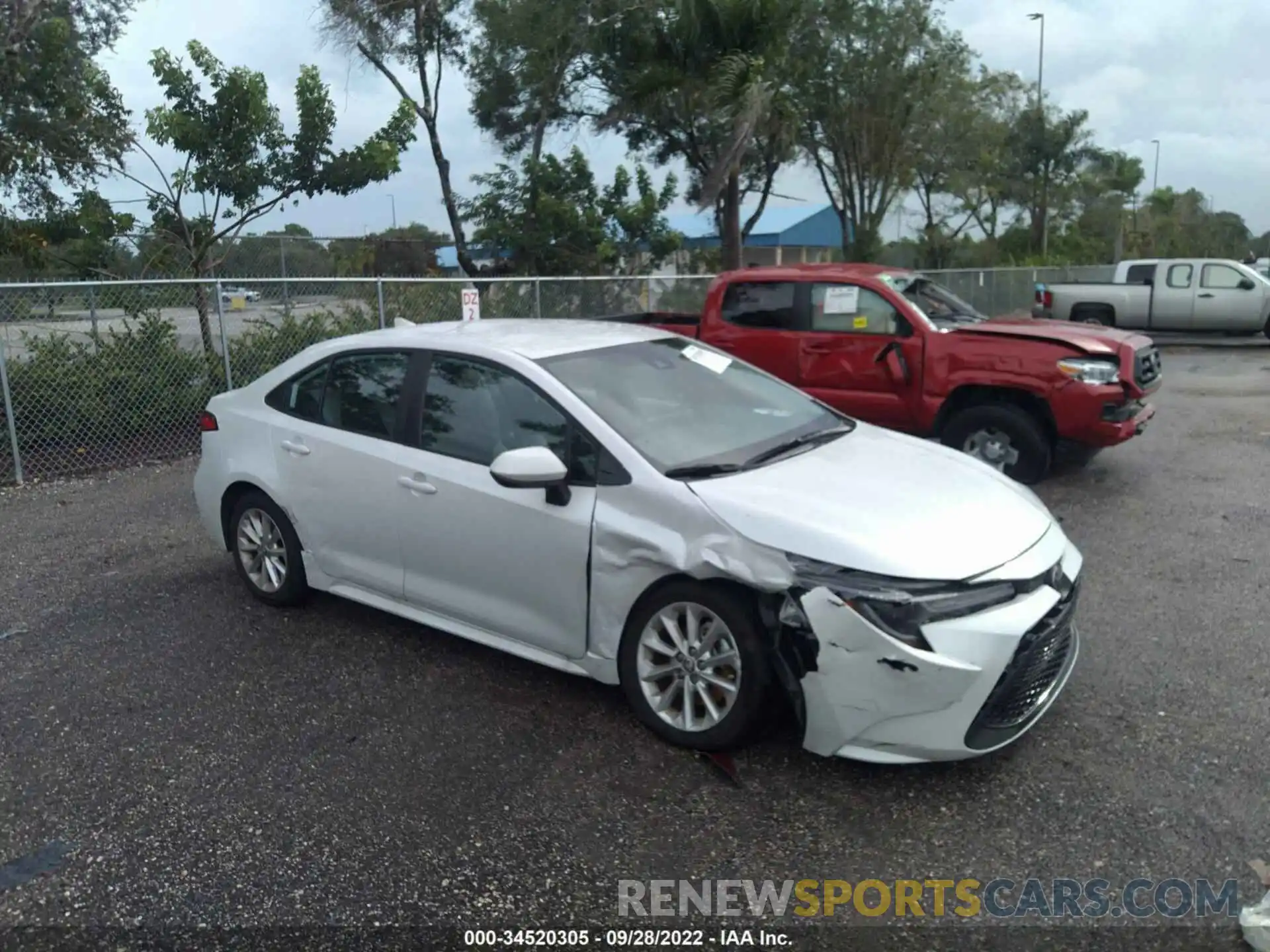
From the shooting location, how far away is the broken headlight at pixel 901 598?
3.49 meters

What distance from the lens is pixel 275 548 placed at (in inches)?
220

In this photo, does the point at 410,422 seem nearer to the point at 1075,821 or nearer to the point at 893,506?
the point at 893,506

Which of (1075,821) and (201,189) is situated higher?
(201,189)

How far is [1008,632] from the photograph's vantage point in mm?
3523

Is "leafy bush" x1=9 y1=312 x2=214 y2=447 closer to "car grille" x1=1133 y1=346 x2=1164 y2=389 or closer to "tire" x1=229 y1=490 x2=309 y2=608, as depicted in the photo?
"tire" x1=229 y1=490 x2=309 y2=608

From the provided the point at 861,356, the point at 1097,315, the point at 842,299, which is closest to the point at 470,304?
the point at 842,299

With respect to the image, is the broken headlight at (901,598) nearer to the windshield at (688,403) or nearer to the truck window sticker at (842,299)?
the windshield at (688,403)

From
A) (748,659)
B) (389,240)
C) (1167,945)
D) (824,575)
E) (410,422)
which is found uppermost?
(389,240)

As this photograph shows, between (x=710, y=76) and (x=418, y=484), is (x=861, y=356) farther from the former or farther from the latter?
(x=710, y=76)

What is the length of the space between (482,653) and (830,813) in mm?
2029

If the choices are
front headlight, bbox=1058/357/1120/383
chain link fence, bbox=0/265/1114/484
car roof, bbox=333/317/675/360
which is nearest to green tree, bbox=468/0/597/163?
chain link fence, bbox=0/265/1114/484

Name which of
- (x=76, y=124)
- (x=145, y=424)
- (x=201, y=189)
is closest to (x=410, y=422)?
(x=145, y=424)

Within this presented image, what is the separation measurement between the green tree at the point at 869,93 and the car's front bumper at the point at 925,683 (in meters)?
18.1

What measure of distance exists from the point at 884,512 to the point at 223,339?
8.03 meters
